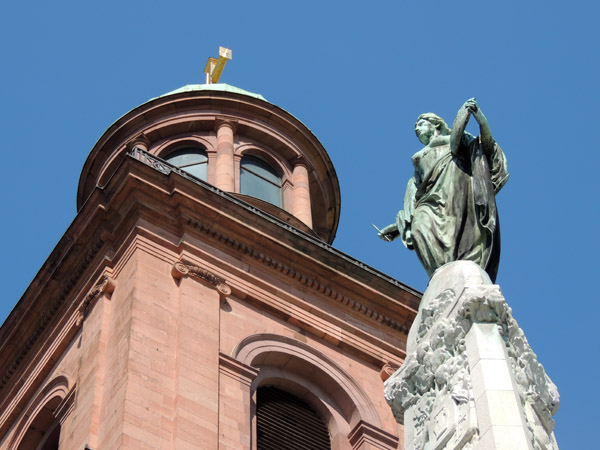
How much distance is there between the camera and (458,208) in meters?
10.7

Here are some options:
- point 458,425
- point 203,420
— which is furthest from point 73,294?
point 458,425

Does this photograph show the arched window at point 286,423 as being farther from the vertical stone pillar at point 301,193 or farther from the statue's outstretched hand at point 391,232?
the statue's outstretched hand at point 391,232

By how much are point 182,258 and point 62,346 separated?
3025 mm

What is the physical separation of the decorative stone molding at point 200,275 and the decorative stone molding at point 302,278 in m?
0.90

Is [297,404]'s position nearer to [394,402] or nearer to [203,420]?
[203,420]

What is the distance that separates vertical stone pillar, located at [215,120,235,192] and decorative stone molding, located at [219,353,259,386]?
671 centimetres

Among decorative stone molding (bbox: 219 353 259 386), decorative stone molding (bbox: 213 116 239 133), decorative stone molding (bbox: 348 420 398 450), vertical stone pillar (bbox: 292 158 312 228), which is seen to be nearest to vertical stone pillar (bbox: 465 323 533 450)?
decorative stone molding (bbox: 219 353 259 386)

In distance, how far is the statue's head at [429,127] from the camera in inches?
467

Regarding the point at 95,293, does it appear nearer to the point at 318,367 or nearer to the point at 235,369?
the point at 235,369

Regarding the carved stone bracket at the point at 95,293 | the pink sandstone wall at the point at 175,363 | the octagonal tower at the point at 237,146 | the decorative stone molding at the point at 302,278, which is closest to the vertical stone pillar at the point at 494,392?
the pink sandstone wall at the point at 175,363

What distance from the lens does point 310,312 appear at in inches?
1107

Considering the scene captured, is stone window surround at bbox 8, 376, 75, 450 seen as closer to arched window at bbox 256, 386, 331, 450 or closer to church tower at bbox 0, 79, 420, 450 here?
church tower at bbox 0, 79, 420, 450

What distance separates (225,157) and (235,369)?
8.51m

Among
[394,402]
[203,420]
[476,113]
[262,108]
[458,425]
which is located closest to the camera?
[458,425]
